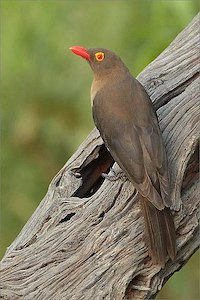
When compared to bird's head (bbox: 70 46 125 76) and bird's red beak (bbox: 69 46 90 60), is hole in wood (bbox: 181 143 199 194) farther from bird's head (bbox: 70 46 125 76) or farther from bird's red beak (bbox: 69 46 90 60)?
bird's red beak (bbox: 69 46 90 60)

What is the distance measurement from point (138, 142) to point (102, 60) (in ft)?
2.86

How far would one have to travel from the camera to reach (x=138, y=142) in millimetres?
5180

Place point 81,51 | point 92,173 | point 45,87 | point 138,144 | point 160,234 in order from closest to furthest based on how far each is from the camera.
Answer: point 160,234 < point 138,144 < point 92,173 < point 81,51 < point 45,87

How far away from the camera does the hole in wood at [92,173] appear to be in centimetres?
525

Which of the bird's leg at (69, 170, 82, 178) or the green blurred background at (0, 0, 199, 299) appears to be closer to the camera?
the bird's leg at (69, 170, 82, 178)

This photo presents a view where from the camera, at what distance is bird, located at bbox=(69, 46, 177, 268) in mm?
4797

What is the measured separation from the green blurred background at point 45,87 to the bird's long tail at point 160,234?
204 centimetres

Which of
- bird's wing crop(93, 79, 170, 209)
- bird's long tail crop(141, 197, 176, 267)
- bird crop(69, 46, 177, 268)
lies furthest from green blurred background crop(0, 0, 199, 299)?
bird's long tail crop(141, 197, 176, 267)

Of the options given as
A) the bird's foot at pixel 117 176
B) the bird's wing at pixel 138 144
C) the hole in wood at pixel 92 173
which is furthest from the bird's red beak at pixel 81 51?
the bird's foot at pixel 117 176

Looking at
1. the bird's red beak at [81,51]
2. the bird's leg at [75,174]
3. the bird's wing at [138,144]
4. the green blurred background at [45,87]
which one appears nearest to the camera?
the bird's wing at [138,144]

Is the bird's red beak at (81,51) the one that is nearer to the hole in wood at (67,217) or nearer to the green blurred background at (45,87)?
the green blurred background at (45,87)

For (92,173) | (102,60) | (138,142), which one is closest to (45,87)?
(102,60)

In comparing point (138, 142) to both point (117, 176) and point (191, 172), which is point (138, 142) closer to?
point (117, 176)

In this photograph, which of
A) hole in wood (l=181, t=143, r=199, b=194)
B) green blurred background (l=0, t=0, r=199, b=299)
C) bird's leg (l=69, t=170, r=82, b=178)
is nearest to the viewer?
hole in wood (l=181, t=143, r=199, b=194)
